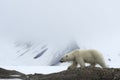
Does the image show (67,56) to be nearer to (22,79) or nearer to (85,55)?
(85,55)

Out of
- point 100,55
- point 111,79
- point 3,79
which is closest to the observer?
point 111,79

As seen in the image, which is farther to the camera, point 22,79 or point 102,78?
point 22,79

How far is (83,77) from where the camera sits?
13.1 meters

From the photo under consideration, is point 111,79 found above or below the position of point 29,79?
below

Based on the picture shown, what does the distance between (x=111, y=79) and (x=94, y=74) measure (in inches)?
37.9

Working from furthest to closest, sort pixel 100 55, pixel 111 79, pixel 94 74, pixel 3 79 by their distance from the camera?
pixel 100 55 → pixel 3 79 → pixel 94 74 → pixel 111 79

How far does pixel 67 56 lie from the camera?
23.1 metres

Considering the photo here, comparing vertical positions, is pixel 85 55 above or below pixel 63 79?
above

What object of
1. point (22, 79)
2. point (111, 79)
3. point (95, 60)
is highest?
point (95, 60)

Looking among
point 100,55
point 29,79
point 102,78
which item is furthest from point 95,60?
point 102,78

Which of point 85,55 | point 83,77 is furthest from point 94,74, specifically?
point 85,55

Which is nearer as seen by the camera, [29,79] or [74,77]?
[74,77]

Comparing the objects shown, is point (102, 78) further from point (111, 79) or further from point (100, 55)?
point (100, 55)

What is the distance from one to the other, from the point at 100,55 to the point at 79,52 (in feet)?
3.77
